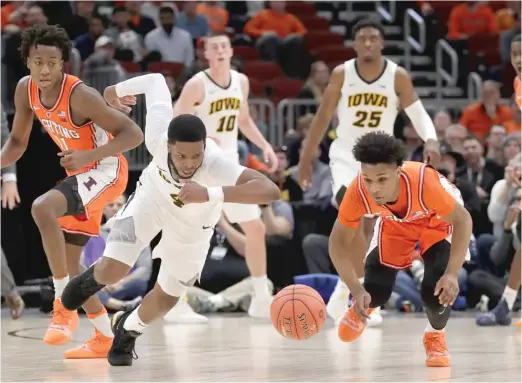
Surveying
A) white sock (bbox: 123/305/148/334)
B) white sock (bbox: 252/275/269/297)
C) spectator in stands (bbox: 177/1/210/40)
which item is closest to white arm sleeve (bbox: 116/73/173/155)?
white sock (bbox: 123/305/148/334)

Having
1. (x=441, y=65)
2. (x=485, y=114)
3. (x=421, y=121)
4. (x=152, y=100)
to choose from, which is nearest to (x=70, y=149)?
(x=152, y=100)

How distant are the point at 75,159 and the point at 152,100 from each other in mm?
582

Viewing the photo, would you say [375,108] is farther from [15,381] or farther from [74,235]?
[15,381]

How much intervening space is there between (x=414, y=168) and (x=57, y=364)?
230 cm

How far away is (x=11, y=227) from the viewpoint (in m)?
11.4

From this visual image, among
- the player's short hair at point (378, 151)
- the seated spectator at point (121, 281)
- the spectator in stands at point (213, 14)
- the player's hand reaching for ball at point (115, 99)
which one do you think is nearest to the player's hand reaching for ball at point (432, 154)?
the player's short hair at point (378, 151)

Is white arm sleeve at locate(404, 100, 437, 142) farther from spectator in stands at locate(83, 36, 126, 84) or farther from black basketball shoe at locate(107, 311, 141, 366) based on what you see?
spectator in stands at locate(83, 36, 126, 84)

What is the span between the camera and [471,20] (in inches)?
692

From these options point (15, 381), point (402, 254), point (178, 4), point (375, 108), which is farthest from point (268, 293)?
point (178, 4)

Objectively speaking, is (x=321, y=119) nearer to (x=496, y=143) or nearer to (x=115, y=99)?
(x=115, y=99)

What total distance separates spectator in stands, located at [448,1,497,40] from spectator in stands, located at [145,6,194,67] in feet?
15.4

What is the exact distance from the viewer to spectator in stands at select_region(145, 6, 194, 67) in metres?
14.9

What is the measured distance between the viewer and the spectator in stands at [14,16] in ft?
44.4

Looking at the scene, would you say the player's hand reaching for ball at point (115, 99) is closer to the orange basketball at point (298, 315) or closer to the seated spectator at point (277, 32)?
the orange basketball at point (298, 315)
